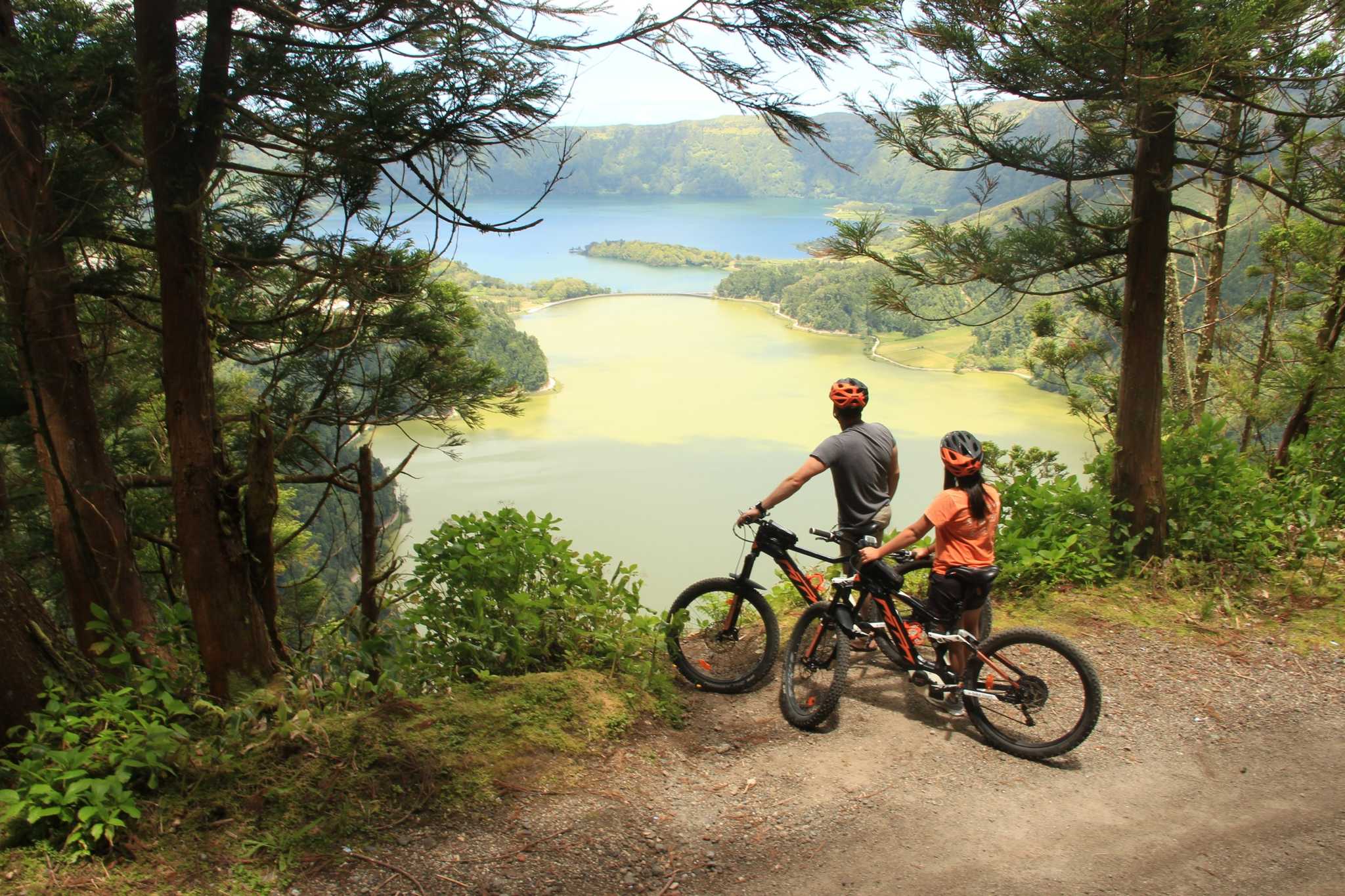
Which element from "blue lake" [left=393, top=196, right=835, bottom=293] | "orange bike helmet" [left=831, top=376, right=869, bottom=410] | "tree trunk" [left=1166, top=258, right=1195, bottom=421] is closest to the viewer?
"orange bike helmet" [left=831, top=376, right=869, bottom=410]

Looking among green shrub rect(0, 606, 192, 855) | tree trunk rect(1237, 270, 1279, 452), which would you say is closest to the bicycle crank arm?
green shrub rect(0, 606, 192, 855)

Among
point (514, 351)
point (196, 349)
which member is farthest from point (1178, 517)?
point (514, 351)

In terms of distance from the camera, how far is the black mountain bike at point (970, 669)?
375cm

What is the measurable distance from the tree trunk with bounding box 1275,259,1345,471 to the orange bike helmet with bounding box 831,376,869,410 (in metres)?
4.51

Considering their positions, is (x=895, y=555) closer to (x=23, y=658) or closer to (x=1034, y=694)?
(x=1034, y=694)

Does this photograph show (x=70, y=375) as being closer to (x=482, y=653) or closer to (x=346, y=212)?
(x=346, y=212)

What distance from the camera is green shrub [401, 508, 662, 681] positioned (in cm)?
439

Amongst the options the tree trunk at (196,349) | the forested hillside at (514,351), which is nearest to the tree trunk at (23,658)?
the tree trunk at (196,349)

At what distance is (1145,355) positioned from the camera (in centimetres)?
562

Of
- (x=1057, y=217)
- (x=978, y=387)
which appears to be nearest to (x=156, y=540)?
(x=1057, y=217)

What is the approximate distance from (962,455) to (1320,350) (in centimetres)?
497

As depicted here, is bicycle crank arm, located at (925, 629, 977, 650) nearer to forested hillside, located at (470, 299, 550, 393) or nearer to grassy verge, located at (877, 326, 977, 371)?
forested hillside, located at (470, 299, 550, 393)

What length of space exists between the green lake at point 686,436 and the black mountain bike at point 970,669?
13.9m

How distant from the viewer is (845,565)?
4.32 meters
